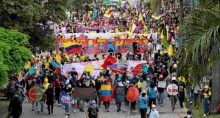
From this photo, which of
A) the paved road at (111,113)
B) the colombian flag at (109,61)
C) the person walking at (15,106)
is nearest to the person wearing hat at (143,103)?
the paved road at (111,113)

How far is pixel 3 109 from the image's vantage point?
21047mm

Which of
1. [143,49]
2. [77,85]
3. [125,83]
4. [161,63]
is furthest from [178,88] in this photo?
[143,49]

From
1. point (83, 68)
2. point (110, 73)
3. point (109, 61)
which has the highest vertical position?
point (109, 61)

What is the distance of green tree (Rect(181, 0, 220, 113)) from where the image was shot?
29.9 ft

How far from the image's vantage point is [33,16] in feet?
73.0

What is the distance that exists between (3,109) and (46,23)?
16.9 ft

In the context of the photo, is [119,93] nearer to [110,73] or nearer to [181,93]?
[181,93]

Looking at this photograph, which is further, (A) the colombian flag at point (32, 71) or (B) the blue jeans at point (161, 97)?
(A) the colombian flag at point (32, 71)

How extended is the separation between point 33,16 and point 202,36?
14.0 m

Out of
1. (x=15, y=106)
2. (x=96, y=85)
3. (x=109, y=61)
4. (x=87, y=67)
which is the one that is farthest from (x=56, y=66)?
(x=15, y=106)

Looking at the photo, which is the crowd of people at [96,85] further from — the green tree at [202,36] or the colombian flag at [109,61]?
the green tree at [202,36]

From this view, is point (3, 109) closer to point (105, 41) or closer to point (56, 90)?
point (56, 90)

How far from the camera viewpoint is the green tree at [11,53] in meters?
15.9

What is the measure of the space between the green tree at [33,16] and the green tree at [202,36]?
41.4 ft
